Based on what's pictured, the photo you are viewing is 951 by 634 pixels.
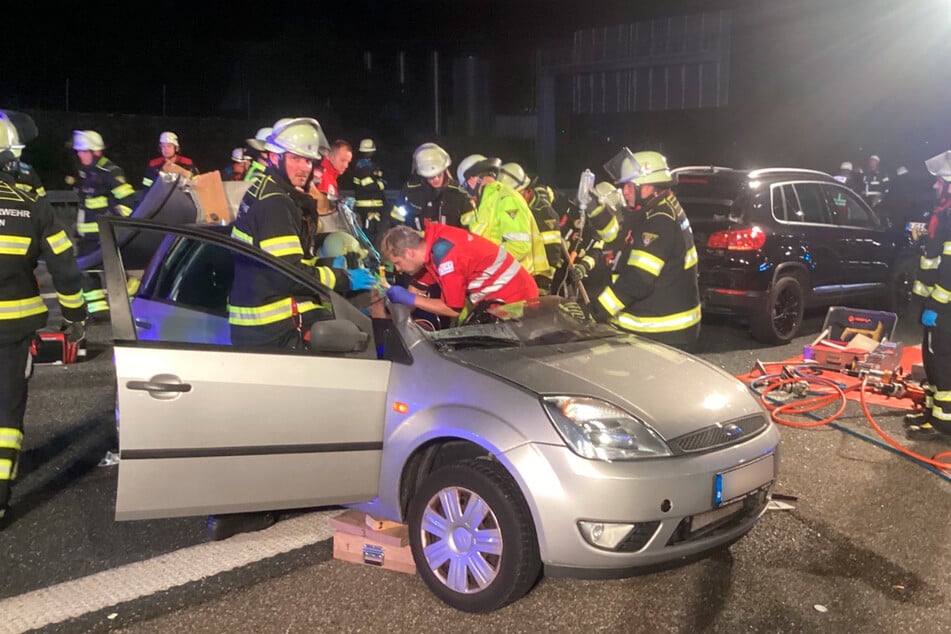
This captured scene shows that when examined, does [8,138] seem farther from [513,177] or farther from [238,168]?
[238,168]

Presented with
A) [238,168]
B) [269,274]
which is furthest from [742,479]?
[238,168]

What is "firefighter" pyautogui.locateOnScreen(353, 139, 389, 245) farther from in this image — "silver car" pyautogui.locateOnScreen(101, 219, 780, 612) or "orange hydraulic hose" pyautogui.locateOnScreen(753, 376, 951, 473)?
"silver car" pyautogui.locateOnScreen(101, 219, 780, 612)

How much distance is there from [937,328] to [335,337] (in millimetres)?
4300

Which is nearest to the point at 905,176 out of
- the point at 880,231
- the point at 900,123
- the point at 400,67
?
the point at 880,231

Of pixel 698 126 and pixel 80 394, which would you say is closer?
pixel 80 394

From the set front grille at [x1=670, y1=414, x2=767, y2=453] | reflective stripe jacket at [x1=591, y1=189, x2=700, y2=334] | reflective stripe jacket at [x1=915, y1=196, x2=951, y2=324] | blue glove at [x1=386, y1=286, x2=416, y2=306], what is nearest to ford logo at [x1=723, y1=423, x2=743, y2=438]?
→ front grille at [x1=670, y1=414, x2=767, y2=453]

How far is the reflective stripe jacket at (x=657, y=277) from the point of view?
5141mm

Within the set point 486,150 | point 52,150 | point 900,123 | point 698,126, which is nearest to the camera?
point 52,150

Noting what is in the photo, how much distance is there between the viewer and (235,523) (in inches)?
159

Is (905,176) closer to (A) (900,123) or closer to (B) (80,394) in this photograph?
(A) (900,123)

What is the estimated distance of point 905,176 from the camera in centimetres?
1395

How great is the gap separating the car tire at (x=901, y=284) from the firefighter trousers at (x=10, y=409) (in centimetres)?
922

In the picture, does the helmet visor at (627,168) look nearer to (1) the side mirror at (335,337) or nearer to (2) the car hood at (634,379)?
(2) the car hood at (634,379)

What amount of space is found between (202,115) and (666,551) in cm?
2408
